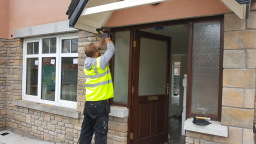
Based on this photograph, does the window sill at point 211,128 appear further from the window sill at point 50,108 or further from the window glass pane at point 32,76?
the window glass pane at point 32,76

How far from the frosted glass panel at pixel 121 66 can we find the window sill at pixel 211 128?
1524mm

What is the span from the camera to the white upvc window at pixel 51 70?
5.26 meters

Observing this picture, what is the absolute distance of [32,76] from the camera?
633cm

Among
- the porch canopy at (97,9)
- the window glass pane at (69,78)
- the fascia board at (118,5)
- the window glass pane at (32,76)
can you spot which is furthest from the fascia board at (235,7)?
the window glass pane at (32,76)

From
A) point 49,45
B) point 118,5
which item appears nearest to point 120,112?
point 118,5

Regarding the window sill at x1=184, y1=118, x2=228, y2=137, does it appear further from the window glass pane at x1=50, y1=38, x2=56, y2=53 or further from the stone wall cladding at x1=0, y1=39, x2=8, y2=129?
the stone wall cladding at x1=0, y1=39, x2=8, y2=129

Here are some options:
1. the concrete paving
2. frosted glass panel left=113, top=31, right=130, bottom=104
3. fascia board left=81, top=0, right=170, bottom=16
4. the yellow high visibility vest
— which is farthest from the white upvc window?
fascia board left=81, top=0, right=170, bottom=16

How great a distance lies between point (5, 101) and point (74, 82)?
276 cm

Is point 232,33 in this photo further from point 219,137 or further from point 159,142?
point 159,142

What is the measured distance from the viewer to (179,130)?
20.9 ft

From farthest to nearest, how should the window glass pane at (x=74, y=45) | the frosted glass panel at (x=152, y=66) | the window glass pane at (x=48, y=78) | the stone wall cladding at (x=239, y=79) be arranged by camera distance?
the window glass pane at (x=48, y=78), the window glass pane at (x=74, y=45), the frosted glass panel at (x=152, y=66), the stone wall cladding at (x=239, y=79)

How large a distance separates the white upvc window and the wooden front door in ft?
4.96

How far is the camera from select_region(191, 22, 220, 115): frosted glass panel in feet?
10.8

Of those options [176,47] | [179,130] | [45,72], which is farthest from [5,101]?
[176,47]
